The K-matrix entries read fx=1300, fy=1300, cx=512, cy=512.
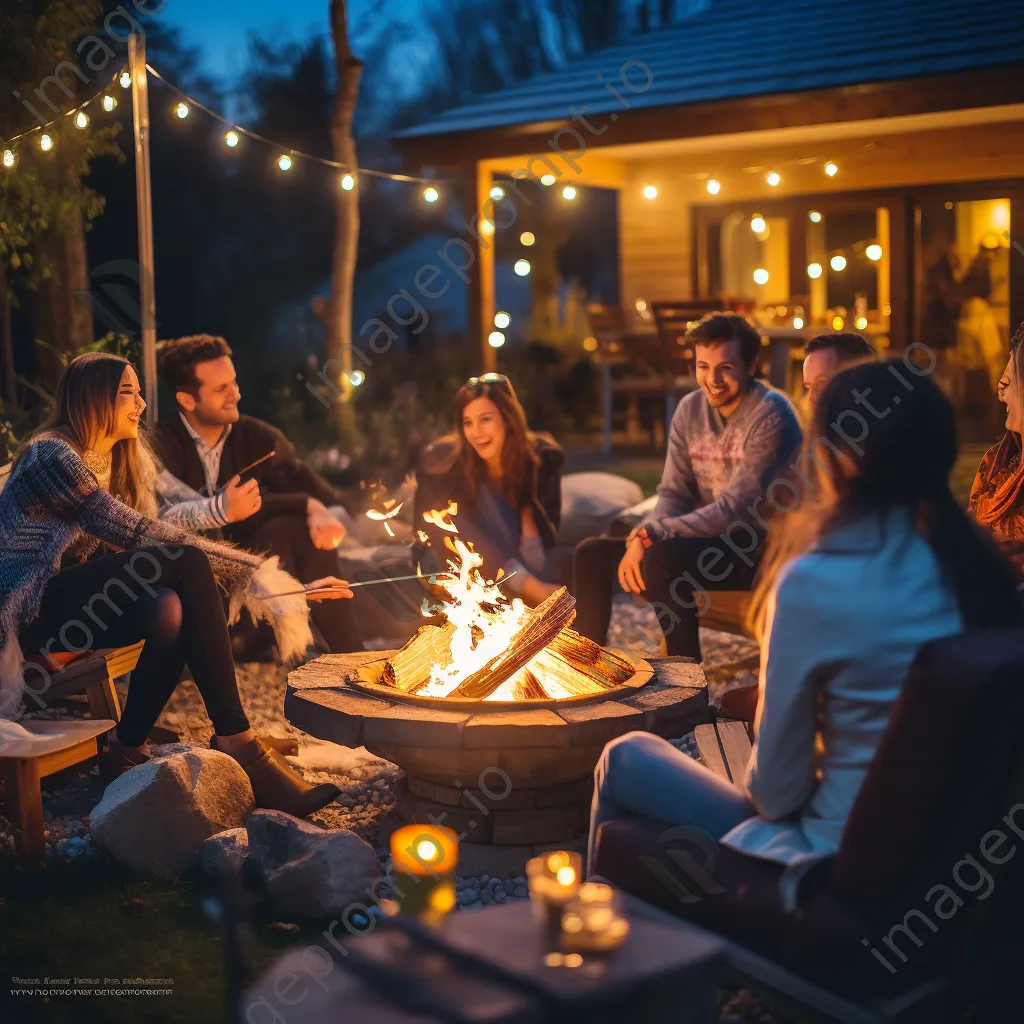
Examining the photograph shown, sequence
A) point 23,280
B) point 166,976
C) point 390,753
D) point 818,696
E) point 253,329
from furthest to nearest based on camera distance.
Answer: point 253,329, point 23,280, point 390,753, point 166,976, point 818,696

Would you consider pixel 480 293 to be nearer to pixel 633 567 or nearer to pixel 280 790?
pixel 633 567

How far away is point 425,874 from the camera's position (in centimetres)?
208

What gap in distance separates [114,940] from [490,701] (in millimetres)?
1163

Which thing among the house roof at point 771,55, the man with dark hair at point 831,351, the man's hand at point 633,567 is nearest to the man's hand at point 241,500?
the man's hand at point 633,567

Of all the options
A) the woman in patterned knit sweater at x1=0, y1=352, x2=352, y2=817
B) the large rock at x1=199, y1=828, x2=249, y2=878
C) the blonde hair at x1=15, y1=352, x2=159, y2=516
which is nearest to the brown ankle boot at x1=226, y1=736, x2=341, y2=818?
the woman in patterned knit sweater at x1=0, y1=352, x2=352, y2=817

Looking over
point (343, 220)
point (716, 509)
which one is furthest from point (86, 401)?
point (343, 220)

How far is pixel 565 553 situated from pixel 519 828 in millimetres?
2476

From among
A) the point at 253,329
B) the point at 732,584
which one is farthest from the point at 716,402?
the point at 253,329

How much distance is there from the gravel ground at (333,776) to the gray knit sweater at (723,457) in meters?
0.64

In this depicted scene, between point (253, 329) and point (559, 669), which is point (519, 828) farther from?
point (253, 329)

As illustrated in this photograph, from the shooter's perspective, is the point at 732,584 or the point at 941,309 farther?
the point at 941,309

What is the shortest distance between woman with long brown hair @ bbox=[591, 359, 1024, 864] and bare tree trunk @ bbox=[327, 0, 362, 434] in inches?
324

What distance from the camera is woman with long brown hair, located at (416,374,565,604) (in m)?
5.41

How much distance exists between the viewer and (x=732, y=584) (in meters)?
5.06
